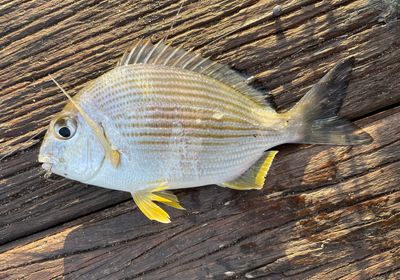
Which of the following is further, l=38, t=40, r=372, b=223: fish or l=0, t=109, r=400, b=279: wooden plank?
l=0, t=109, r=400, b=279: wooden plank

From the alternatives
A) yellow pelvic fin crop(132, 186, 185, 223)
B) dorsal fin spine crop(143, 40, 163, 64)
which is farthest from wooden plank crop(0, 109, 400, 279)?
dorsal fin spine crop(143, 40, 163, 64)

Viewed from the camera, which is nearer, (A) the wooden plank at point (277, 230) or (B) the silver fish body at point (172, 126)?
(B) the silver fish body at point (172, 126)

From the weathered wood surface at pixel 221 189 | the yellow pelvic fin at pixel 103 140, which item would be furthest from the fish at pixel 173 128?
the weathered wood surface at pixel 221 189

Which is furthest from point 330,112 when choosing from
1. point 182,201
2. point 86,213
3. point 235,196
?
point 86,213

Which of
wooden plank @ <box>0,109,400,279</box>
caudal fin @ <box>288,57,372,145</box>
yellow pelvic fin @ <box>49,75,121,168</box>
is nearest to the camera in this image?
yellow pelvic fin @ <box>49,75,121,168</box>

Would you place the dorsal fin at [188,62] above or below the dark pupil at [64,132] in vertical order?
above

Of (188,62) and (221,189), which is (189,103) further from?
(221,189)

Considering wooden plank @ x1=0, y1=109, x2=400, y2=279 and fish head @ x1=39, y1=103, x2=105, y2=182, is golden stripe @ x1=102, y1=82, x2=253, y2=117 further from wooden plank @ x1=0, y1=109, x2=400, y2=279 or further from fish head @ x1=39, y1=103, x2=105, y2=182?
wooden plank @ x1=0, y1=109, x2=400, y2=279

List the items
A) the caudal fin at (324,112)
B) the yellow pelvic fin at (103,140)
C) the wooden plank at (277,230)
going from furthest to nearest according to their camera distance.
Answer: the wooden plank at (277,230), the caudal fin at (324,112), the yellow pelvic fin at (103,140)

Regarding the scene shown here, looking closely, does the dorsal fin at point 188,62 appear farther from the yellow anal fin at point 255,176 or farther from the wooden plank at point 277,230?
the wooden plank at point 277,230
